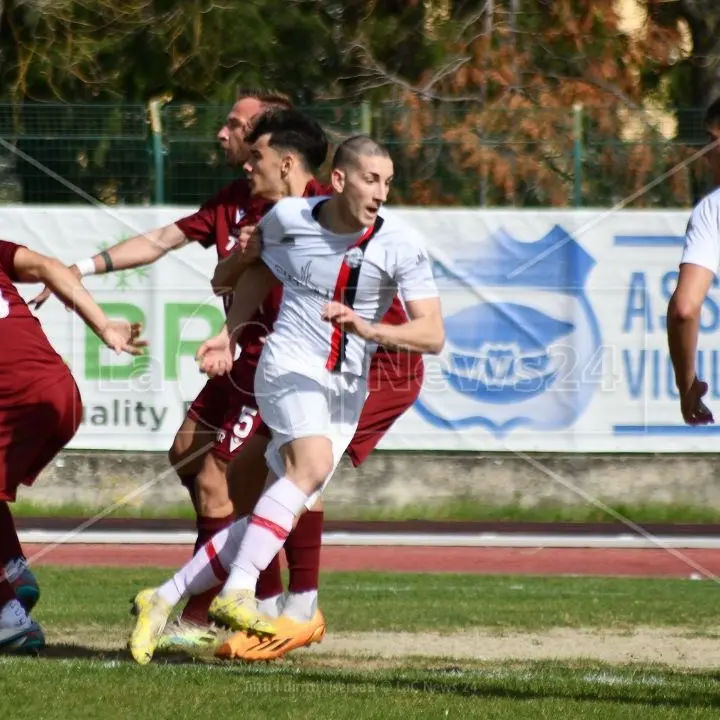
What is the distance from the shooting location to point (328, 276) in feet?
23.1

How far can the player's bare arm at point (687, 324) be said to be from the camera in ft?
19.0

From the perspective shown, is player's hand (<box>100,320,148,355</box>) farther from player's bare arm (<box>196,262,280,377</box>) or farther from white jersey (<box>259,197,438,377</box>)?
white jersey (<box>259,197,438,377</box>)

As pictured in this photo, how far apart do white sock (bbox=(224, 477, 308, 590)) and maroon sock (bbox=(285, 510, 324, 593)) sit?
776mm

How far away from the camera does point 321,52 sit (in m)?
20.1

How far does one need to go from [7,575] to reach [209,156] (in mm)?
7837

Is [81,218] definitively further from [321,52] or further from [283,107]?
[283,107]

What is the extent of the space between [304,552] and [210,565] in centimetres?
58

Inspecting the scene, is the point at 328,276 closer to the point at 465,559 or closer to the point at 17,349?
the point at 17,349

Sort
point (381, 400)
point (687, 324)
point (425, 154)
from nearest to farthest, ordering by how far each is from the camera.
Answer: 1. point (687, 324)
2. point (381, 400)
3. point (425, 154)

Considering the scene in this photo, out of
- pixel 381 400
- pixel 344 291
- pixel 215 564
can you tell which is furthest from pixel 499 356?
pixel 344 291

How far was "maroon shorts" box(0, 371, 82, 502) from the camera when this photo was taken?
7266mm

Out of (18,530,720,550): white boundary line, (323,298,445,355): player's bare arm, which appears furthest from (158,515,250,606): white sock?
(18,530,720,550): white boundary line

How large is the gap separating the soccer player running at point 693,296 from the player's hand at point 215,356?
2.04 meters

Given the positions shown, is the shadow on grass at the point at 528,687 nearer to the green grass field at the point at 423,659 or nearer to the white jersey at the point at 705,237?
the green grass field at the point at 423,659
